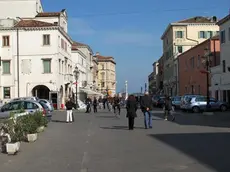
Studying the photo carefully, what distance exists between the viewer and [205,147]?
13.2 meters

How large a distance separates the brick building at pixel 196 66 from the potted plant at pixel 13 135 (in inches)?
1579

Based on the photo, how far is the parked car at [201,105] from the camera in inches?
1586

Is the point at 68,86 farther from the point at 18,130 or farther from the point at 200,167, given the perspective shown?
the point at 200,167

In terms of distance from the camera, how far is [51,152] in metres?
13.0

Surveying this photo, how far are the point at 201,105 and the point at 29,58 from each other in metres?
26.2

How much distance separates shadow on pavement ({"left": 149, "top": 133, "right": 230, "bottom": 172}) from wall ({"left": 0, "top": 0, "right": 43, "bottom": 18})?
50476 millimetres

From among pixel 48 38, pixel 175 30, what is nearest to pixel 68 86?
pixel 48 38

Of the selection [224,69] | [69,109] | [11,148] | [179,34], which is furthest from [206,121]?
[179,34]

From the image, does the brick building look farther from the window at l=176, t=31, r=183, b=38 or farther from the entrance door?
the entrance door

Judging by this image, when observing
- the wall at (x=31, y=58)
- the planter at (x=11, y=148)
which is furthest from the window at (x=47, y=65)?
the planter at (x=11, y=148)

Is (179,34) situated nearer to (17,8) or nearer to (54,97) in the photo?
(17,8)

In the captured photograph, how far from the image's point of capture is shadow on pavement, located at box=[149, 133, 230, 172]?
33.6 ft

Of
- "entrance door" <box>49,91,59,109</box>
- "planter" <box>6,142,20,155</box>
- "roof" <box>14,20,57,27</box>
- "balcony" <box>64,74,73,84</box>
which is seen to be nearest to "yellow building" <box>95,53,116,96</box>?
"balcony" <box>64,74,73,84</box>

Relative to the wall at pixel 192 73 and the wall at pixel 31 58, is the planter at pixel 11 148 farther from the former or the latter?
the wall at pixel 192 73
